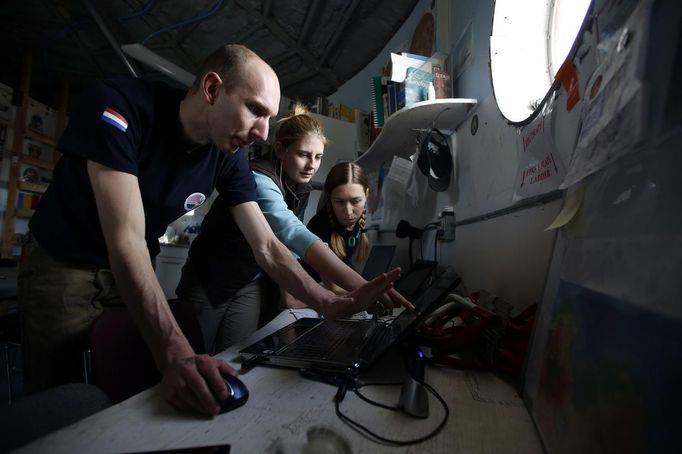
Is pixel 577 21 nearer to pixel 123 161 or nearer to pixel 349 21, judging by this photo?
pixel 123 161

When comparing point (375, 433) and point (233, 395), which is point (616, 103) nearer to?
point (375, 433)

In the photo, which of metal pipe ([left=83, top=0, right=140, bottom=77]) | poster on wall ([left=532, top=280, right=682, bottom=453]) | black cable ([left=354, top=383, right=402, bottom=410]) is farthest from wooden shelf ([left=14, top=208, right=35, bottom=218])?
poster on wall ([left=532, top=280, right=682, bottom=453])

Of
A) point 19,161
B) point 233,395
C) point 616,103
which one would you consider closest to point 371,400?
point 233,395

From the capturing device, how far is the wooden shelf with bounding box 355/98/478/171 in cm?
128

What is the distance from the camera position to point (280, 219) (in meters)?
1.13

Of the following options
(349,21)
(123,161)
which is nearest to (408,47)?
(349,21)

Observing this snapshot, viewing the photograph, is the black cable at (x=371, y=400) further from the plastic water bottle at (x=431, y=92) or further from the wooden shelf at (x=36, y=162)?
the wooden shelf at (x=36, y=162)

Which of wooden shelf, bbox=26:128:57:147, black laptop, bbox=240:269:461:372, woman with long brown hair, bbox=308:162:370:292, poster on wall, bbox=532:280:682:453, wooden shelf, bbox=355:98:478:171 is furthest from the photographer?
wooden shelf, bbox=26:128:57:147

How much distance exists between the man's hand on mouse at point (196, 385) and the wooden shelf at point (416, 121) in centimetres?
116

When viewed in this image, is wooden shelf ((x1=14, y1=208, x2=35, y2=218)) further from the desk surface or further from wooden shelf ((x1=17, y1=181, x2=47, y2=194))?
the desk surface

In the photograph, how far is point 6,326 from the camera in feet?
6.07

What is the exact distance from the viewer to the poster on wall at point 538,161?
726 mm

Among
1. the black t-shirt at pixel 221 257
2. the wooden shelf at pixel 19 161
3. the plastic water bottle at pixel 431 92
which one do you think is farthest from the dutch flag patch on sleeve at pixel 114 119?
the wooden shelf at pixel 19 161

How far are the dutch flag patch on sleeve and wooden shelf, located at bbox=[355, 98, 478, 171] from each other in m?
0.99
